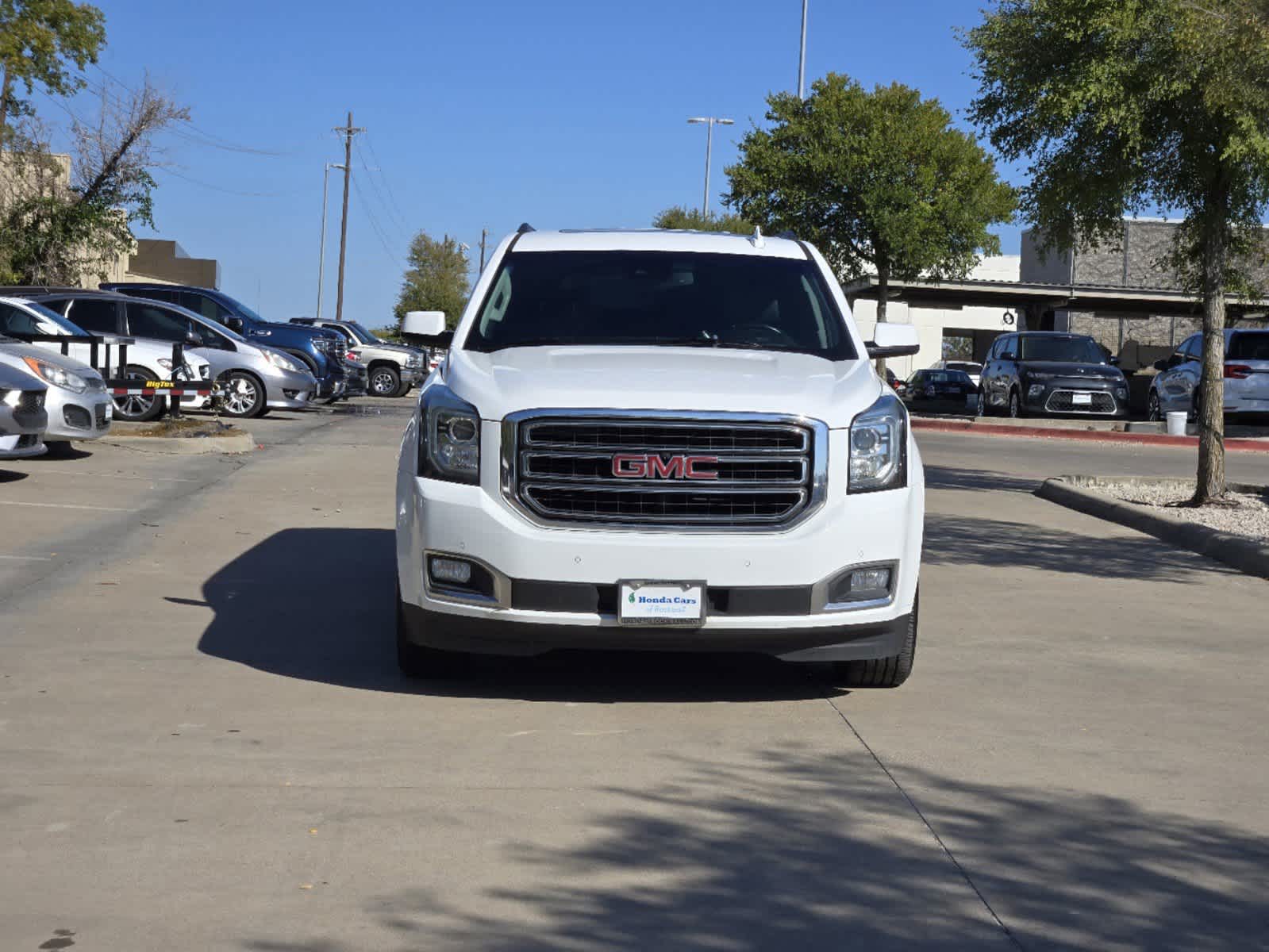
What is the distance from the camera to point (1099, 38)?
15.8 metres

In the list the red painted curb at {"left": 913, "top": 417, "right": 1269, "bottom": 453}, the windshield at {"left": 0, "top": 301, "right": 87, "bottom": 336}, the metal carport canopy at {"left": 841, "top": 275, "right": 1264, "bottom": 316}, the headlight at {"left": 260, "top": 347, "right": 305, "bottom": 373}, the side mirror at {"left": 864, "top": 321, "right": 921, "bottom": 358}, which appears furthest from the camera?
the metal carport canopy at {"left": 841, "top": 275, "right": 1264, "bottom": 316}

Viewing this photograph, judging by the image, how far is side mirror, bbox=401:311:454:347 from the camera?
326 inches

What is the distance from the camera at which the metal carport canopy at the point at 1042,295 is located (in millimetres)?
45219

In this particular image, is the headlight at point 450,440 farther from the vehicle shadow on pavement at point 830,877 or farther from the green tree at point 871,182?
the green tree at point 871,182

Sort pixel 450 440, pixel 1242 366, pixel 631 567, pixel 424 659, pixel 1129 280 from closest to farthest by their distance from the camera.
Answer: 1. pixel 631 567
2. pixel 450 440
3. pixel 424 659
4. pixel 1242 366
5. pixel 1129 280

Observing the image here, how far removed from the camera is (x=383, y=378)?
129 ft

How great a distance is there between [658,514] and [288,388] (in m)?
20.7

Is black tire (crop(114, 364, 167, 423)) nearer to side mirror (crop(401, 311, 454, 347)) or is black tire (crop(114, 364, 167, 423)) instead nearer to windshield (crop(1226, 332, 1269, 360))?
side mirror (crop(401, 311, 454, 347))

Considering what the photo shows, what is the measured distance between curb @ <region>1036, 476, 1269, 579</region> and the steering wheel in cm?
516

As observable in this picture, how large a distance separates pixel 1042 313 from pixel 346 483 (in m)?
38.7

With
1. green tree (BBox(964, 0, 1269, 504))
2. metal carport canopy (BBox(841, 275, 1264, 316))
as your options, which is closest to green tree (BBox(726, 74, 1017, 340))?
metal carport canopy (BBox(841, 275, 1264, 316))

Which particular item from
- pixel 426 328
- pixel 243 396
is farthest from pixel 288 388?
pixel 426 328

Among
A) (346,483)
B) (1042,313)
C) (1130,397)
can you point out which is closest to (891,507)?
(346,483)

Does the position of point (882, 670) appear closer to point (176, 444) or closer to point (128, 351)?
point (176, 444)
